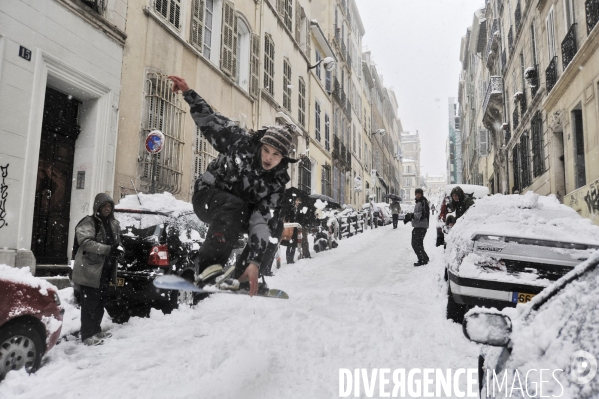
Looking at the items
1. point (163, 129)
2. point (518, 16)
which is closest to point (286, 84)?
point (163, 129)

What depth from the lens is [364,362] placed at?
13.8 feet

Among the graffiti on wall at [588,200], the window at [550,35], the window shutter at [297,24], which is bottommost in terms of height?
the graffiti on wall at [588,200]

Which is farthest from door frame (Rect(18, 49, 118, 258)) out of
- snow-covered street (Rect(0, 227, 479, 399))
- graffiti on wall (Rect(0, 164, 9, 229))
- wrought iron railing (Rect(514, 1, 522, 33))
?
wrought iron railing (Rect(514, 1, 522, 33))

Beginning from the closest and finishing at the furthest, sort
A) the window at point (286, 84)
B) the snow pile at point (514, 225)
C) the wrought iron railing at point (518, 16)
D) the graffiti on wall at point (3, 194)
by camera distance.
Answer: the snow pile at point (514, 225) → the graffiti on wall at point (3, 194) → the window at point (286, 84) → the wrought iron railing at point (518, 16)

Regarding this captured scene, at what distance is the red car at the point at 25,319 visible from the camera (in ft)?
12.2

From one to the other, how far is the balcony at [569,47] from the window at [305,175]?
36.3 ft

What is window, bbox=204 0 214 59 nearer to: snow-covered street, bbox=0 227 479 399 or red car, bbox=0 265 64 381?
snow-covered street, bbox=0 227 479 399

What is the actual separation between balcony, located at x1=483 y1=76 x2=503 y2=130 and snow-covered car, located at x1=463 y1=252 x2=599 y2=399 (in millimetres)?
26981

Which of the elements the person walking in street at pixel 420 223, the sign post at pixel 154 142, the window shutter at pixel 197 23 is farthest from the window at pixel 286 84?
the person walking in street at pixel 420 223

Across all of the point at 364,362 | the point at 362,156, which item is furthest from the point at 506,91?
the point at 364,362

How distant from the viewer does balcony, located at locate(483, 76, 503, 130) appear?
26.0m

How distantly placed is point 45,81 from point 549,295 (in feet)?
29.6

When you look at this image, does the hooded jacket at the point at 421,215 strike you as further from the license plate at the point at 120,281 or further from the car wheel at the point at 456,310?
the license plate at the point at 120,281

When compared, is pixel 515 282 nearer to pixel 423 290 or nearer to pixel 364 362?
pixel 364 362
